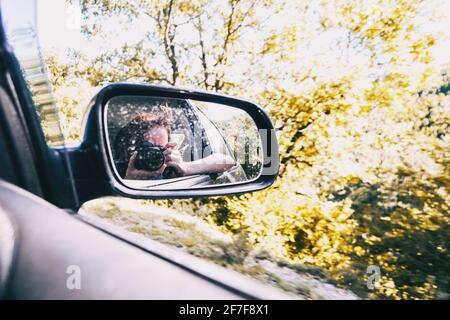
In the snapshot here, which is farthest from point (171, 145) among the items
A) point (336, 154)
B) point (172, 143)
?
point (336, 154)

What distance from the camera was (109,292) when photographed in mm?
928

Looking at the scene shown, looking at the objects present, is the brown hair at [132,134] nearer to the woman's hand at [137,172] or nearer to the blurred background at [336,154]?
the woman's hand at [137,172]

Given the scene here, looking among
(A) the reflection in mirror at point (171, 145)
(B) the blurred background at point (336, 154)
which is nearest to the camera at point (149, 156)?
(A) the reflection in mirror at point (171, 145)

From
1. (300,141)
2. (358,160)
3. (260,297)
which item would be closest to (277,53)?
(300,141)

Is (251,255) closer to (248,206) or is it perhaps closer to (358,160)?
(248,206)

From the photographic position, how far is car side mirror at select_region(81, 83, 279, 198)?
149 cm

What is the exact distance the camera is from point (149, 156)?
1.70 m

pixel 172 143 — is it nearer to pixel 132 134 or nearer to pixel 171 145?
pixel 171 145

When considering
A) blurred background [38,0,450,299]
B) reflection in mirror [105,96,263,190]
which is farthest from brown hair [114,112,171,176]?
blurred background [38,0,450,299]

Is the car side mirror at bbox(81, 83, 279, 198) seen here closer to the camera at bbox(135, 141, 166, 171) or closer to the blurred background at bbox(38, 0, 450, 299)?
the camera at bbox(135, 141, 166, 171)

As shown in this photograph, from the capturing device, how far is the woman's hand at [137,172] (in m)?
1.61

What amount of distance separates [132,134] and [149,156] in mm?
149

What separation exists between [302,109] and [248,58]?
2.43m

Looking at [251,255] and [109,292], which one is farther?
[251,255]
